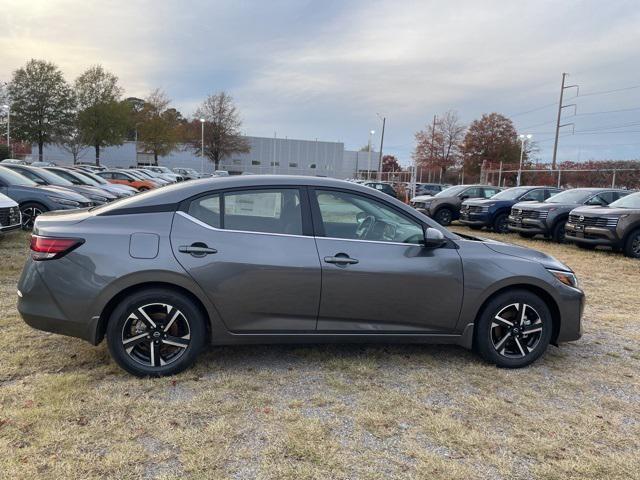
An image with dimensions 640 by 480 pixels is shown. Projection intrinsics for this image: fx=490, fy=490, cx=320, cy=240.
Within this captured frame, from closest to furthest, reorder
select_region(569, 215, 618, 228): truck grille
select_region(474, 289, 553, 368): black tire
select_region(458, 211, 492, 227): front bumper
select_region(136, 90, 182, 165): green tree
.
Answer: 1. select_region(474, 289, 553, 368): black tire
2. select_region(569, 215, 618, 228): truck grille
3. select_region(458, 211, 492, 227): front bumper
4. select_region(136, 90, 182, 165): green tree

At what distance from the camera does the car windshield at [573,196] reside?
45.1ft

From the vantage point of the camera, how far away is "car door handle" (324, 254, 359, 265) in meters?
3.82

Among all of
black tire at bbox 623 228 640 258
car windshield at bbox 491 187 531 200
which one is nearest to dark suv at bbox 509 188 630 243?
car windshield at bbox 491 187 531 200

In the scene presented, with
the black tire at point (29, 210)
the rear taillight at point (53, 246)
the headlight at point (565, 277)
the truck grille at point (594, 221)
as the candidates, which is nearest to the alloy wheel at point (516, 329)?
the headlight at point (565, 277)

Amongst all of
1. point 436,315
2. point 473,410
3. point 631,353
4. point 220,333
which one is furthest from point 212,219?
point 631,353

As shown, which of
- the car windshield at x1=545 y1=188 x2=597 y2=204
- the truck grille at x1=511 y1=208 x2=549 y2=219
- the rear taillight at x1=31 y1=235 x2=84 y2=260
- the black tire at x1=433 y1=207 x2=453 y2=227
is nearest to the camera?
the rear taillight at x1=31 y1=235 x2=84 y2=260

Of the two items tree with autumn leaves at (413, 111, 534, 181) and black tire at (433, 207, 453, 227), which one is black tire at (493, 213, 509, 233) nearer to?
black tire at (433, 207, 453, 227)

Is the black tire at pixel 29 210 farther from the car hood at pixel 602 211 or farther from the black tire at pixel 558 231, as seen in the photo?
the black tire at pixel 558 231

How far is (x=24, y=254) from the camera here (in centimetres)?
831

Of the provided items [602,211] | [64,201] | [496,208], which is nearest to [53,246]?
[64,201]

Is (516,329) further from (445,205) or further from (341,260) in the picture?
(445,205)

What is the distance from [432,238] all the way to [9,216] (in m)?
7.92

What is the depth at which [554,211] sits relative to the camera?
520 inches

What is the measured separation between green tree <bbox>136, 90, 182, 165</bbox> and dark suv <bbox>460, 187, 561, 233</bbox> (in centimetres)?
4143
